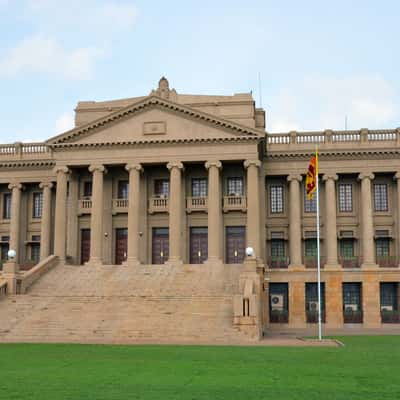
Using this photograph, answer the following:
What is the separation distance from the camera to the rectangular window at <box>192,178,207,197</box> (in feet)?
173

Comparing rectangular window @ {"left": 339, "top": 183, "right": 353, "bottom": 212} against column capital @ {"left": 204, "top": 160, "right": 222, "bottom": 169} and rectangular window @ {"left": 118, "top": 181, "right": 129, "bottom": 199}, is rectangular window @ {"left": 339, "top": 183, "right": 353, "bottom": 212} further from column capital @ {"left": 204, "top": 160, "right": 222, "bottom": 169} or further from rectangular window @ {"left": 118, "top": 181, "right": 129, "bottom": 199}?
rectangular window @ {"left": 118, "top": 181, "right": 129, "bottom": 199}

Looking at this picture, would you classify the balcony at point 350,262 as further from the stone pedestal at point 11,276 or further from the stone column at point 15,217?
the stone column at point 15,217

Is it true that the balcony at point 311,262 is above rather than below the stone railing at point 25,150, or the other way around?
below

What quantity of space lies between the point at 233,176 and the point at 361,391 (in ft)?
125

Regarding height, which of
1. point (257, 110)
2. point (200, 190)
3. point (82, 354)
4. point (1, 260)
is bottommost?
point (82, 354)

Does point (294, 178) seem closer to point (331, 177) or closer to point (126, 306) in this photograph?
point (331, 177)

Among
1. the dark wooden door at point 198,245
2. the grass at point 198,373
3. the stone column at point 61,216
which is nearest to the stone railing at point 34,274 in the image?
the stone column at point 61,216

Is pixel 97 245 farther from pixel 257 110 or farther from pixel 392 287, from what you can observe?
pixel 392 287

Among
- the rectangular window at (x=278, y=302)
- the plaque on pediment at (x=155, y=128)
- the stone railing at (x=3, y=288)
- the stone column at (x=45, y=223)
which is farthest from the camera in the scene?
the stone column at (x=45, y=223)

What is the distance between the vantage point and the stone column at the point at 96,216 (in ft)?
161

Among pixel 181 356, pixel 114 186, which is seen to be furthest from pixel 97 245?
pixel 181 356

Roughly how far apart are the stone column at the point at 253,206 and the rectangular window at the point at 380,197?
11.1 metres

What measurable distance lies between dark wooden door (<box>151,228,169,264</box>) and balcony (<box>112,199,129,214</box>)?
2.90 metres

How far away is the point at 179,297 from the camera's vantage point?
1519 inches
